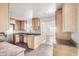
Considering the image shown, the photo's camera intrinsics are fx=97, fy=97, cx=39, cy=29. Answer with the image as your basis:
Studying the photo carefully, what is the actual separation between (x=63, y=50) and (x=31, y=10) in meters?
0.69

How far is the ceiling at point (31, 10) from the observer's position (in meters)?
1.27

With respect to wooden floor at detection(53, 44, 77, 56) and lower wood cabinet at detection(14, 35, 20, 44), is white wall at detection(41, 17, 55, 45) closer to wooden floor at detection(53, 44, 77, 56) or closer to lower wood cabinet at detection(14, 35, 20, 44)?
wooden floor at detection(53, 44, 77, 56)

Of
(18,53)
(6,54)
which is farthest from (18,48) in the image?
(6,54)

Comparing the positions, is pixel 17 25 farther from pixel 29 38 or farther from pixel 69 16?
pixel 69 16

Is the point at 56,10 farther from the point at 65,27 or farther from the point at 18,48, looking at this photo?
the point at 18,48

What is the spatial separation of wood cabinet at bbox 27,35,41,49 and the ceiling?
0.28 metres

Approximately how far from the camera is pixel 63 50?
131 cm

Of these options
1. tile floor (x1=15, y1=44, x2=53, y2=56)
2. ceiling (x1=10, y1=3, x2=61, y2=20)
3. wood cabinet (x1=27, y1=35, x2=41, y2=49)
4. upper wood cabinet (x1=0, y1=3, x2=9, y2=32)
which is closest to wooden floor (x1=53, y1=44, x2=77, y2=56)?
tile floor (x1=15, y1=44, x2=53, y2=56)

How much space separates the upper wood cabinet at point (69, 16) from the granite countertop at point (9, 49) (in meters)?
0.70

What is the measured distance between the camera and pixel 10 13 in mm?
1289

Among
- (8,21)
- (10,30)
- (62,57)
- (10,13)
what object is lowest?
(62,57)

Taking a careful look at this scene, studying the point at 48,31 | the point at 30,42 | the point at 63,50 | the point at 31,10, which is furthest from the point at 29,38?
the point at 63,50

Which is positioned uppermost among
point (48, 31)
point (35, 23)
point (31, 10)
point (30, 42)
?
point (31, 10)

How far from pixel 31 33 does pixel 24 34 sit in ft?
0.32
